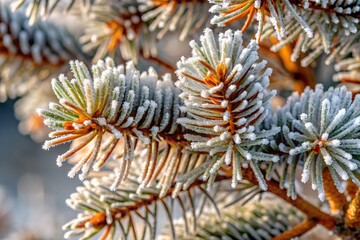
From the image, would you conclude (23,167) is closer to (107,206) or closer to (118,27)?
(118,27)

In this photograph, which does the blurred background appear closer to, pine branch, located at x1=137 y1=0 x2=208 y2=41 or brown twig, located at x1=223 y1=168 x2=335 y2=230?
pine branch, located at x1=137 y1=0 x2=208 y2=41

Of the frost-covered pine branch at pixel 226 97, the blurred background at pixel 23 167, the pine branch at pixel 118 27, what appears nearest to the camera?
the frost-covered pine branch at pixel 226 97

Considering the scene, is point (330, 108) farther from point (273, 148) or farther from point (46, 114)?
point (46, 114)

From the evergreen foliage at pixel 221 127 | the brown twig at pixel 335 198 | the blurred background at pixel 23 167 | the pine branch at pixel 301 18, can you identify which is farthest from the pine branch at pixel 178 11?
the blurred background at pixel 23 167

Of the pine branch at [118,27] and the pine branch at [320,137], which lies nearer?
the pine branch at [320,137]

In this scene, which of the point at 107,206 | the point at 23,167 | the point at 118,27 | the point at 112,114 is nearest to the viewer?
the point at 112,114

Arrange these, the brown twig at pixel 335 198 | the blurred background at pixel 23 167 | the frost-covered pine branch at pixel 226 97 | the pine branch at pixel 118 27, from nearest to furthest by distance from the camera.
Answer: the frost-covered pine branch at pixel 226 97, the brown twig at pixel 335 198, the pine branch at pixel 118 27, the blurred background at pixel 23 167

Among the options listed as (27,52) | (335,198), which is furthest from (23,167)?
(335,198)

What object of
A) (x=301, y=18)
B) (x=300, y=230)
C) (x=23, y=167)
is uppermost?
(x=23, y=167)

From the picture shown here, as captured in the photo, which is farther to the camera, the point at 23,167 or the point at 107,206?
the point at 23,167

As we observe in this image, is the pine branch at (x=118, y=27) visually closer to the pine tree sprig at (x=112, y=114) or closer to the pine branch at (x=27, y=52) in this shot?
the pine branch at (x=27, y=52)

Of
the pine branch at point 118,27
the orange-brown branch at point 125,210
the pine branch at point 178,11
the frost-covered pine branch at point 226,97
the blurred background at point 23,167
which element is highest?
the blurred background at point 23,167

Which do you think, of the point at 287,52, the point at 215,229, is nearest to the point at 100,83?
the point at 215,229
